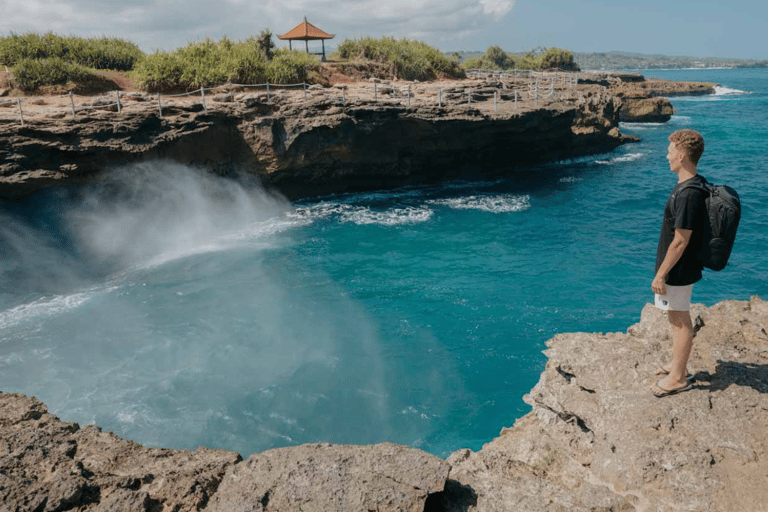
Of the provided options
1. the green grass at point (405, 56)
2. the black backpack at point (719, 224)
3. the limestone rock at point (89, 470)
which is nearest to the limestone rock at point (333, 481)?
the limestone rock at point (89, 470)

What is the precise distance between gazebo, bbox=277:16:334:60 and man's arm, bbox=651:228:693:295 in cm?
3510

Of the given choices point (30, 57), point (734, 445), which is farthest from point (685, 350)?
point (30, 57)

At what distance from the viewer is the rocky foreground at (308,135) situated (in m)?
19.3

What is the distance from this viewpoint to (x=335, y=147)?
80.3ft

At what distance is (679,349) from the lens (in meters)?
4.91

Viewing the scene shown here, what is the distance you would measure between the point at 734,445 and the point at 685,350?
90cm

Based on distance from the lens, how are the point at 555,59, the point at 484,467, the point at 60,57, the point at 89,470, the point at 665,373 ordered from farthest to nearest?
the point at 555,59, the point at 60,57, the point at 665,373, the point at 484,467, the point at 89,470

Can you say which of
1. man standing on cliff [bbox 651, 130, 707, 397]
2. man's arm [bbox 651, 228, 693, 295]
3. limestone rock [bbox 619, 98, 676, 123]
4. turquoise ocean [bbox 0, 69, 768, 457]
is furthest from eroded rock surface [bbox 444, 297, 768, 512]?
limestone rock [bbox 619, 98, 676, 123]

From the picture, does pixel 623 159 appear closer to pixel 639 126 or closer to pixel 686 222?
pixel 639 126

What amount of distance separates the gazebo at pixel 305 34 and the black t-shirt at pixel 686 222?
1376 inches

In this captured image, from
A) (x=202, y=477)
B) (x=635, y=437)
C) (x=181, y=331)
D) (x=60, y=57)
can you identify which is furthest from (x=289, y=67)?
(x=635, y=437)

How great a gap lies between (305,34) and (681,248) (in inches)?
1420

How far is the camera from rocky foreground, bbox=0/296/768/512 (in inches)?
147

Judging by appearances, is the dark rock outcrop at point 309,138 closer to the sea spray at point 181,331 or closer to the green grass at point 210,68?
the sea spray at point 181,331
